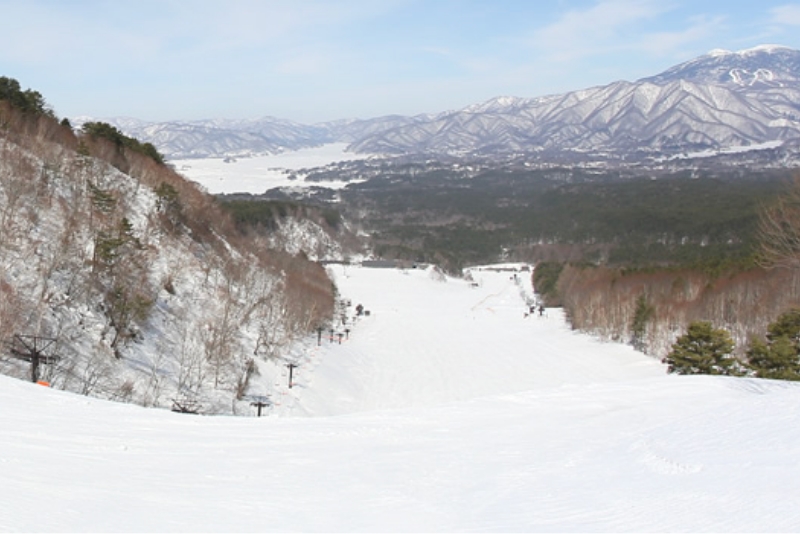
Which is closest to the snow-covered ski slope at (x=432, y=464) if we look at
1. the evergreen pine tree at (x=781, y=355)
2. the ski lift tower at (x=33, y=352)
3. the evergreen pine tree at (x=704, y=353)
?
the ski lift tower at (x=33, y=352)

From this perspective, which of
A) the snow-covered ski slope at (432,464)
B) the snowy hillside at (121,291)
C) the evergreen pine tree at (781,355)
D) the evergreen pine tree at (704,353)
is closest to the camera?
the snow-covered ski slope at (432,464)

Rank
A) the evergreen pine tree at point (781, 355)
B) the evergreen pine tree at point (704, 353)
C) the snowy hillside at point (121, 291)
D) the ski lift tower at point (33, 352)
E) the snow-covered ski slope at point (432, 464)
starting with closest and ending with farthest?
the snow-covered ski slope at point (432, 464)
the ski lift tower at point (33, 352)
the snowy hillside at point (121, 291)
the evergreen pine tree at point (781, 355)
the evergreen pine tree at point (704, 353)

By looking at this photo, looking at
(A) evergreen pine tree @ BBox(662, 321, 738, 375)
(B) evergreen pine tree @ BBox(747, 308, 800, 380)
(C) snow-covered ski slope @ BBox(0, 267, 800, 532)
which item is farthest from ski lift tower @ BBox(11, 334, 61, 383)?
(B) evergreen pine tree @ BBox(747, 308, 800, 380)

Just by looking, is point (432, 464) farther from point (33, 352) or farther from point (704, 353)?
point (704, 353)

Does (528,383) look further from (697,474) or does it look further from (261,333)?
(697,474)

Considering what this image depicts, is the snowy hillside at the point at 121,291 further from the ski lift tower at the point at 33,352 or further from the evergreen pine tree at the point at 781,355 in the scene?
the evergreen pine tree at the point at 781,355

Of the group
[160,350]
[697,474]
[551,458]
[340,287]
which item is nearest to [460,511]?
[551,458]

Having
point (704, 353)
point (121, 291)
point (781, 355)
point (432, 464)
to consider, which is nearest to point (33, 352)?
point (121, 291)

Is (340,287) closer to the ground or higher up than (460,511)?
closer to the ground

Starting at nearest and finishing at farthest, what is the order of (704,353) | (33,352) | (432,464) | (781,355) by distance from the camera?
(432,464)
(33,352)
(781,355)
(704,353)
